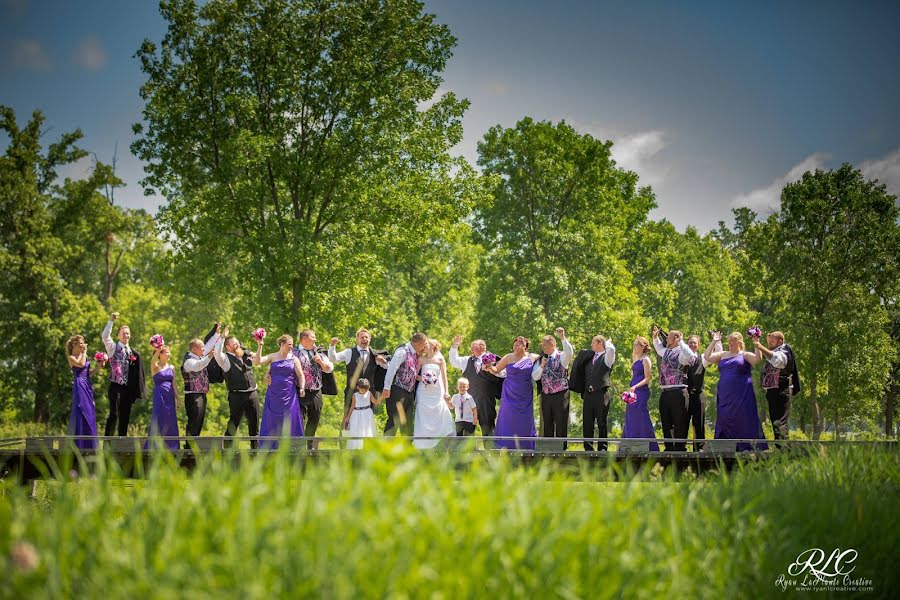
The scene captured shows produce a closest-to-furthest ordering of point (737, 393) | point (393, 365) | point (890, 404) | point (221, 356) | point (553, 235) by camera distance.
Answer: point (221, 356), point (737, 393), point (393, 365), point (553, 235), point (890, 404)

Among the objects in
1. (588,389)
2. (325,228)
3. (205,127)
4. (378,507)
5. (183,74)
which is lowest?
(378,507)

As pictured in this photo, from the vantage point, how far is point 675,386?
40.7 feet

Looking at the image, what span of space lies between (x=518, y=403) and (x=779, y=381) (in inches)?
169

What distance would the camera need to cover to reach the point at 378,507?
11.9 feet

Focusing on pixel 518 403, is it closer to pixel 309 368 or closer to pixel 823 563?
pixel 309 368

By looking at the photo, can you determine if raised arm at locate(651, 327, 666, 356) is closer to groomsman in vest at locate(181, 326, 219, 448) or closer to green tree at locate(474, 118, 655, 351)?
groomsman in vest at locate(181, 326, 219, 448)

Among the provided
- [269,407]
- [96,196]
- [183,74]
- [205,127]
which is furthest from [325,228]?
[96,196]

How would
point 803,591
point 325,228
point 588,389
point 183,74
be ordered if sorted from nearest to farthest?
1. point 803,591
2. point 588,389
3. point 183,74
4. point 325,228

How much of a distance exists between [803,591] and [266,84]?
16979mm

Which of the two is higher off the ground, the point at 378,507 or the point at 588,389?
the point at 588,389

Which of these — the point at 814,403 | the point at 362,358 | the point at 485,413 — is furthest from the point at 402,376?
the point at 814,403

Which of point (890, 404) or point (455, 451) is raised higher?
point (890, 404)

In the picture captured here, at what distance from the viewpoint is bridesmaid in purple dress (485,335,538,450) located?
1248 cm

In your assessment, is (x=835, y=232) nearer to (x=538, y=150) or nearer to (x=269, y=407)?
(x=538, y=150)
